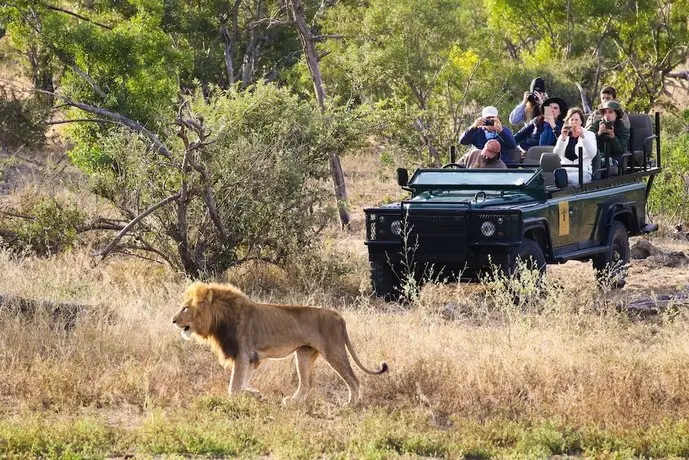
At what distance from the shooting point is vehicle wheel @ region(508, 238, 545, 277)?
1244 cm

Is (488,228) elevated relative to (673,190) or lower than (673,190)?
elevated

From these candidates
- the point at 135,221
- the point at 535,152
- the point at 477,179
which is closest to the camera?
the point at 135,221

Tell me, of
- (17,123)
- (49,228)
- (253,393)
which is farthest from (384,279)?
(17,123)

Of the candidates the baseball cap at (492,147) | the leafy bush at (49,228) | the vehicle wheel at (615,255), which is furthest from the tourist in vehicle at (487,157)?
the leafy bush at (49,228)

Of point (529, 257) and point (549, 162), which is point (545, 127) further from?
point (529, 257)

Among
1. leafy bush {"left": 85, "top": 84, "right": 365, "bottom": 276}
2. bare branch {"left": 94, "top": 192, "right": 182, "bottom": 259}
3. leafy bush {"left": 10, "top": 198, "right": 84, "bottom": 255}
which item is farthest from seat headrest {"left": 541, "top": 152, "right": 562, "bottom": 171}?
leafy bush {"left": 10, "top": 198, "right": 84, "bottom": 255}

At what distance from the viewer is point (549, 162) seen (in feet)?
42.9

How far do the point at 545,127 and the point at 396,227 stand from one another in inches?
124

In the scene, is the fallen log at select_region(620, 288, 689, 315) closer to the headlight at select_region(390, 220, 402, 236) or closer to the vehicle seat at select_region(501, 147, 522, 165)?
the headlight at select_region(390, 220, 402, 236)

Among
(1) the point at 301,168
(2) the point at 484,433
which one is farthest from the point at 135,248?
(2) the point at 484,433

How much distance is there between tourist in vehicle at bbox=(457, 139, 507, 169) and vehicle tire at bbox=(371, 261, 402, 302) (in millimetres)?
1694

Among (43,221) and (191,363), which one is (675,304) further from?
(43,221)

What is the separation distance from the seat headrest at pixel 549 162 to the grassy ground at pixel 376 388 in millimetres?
1609

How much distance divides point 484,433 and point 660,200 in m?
12.3
